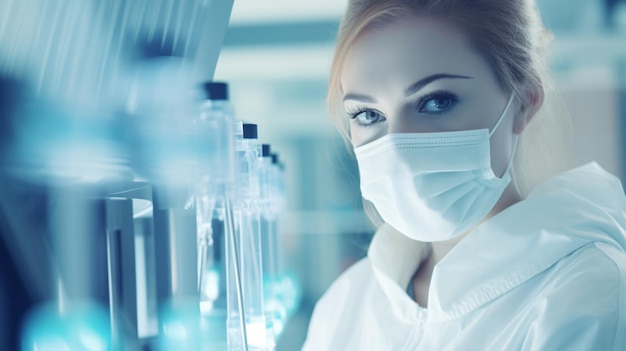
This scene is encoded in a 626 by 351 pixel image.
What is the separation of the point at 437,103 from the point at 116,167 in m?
0.59

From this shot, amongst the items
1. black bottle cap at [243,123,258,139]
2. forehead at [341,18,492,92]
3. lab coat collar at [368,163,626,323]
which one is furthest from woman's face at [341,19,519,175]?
black bottle cap at [243,123,258,139]

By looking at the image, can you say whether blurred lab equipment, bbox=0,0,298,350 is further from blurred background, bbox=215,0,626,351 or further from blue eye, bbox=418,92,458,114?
blurred background, bbox=215,0,626,351

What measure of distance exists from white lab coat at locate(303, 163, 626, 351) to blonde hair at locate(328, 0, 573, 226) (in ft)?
0.33

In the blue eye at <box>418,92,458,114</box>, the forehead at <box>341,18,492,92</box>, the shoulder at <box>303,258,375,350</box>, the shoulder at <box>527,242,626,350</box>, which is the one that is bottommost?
the shoulder at <box>303,258,375,350</box>

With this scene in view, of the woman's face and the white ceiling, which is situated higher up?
the white ceiling

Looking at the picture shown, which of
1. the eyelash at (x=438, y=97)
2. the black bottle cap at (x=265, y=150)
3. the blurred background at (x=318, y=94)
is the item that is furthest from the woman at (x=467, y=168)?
the blurred background at (x=318, y=94)

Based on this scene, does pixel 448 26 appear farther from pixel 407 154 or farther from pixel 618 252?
pixel 618 252

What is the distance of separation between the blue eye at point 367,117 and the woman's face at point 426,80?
33 mm

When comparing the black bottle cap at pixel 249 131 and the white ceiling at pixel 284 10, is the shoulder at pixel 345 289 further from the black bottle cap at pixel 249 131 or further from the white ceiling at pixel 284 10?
the white ceiling at pixel 284 10

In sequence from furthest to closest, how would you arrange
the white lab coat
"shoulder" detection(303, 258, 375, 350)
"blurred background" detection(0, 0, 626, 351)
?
"blurred background" detection(0, 0, 626, 351) < "shoulder" detection(303, 258, 375, 350) < the white lab coat

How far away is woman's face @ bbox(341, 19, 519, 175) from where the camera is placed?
39.3 inches

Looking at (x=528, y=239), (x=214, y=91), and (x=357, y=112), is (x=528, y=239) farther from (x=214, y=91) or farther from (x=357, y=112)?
(x=214, y=91)

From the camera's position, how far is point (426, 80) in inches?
39.1

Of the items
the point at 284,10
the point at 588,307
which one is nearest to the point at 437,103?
the point at 588,307
